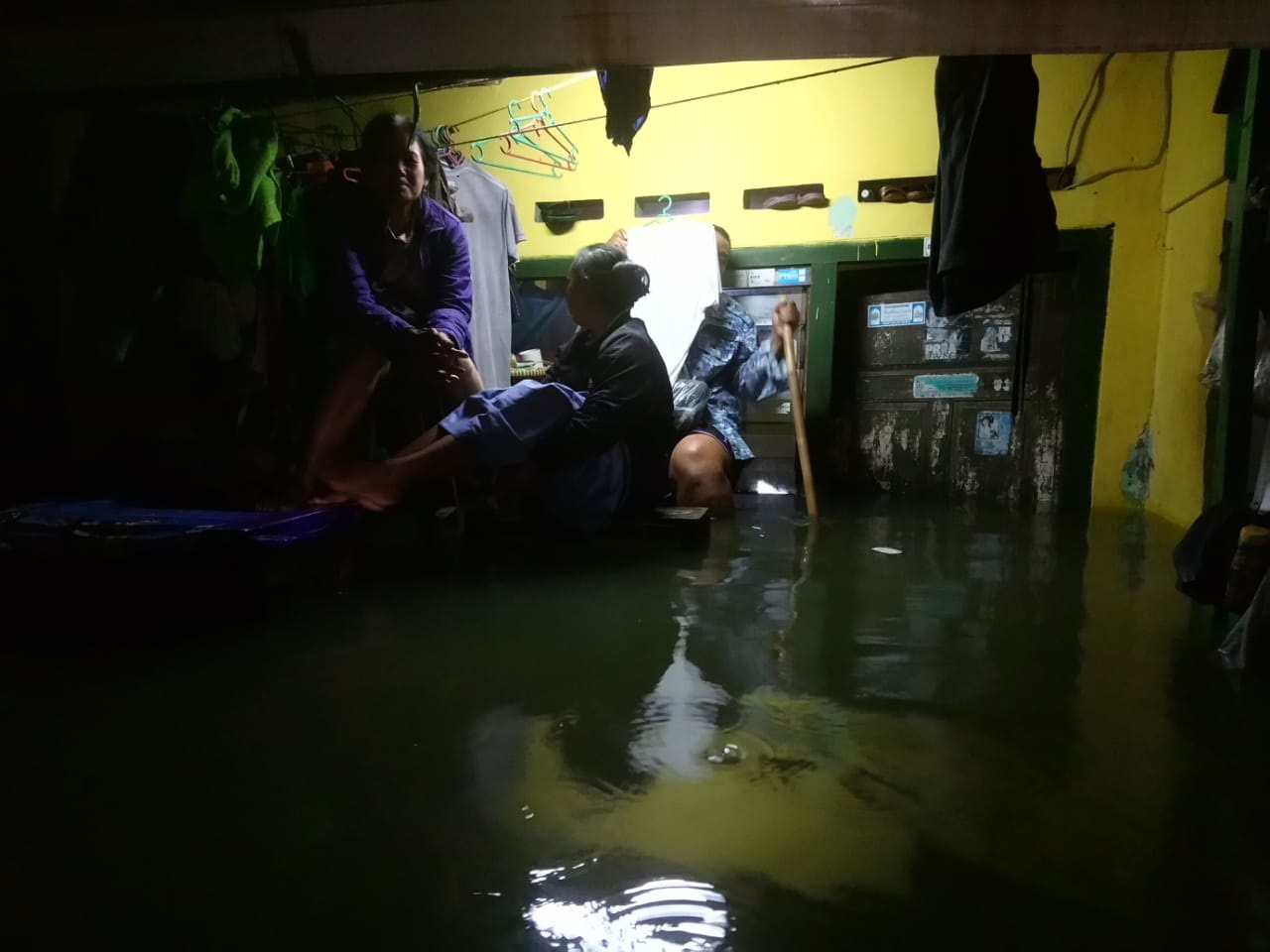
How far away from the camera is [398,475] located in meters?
2.94

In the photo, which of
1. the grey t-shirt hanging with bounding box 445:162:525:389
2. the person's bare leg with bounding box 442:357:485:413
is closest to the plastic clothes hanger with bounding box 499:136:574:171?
the grey t-shirt hanging with bounding box 445:162:525:389

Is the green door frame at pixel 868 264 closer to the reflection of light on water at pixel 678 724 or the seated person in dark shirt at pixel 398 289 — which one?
the seated person in dark shirt at pixel 398 289

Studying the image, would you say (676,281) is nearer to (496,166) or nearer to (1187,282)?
(496,166)

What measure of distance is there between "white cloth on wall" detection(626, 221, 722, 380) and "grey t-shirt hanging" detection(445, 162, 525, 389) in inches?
33.9

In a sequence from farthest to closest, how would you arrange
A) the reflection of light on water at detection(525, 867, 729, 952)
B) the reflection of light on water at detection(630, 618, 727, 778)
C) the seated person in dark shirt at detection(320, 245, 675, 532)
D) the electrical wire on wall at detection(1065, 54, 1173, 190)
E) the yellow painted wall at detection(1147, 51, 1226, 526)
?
the electrical wire on wall at detection(1065, 54, 1173, 190) → the yellow painted wall at detection(1147, 51, 1226, 526) → the seated person in dark shirt at detection(320, 245, 675, 532) → the reflection of light on water at detection(630, 618, 727, 778) → the reflection of light on water at detection(525, 867, 729, 952)

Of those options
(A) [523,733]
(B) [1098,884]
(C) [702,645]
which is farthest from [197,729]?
(B) [1098,884]

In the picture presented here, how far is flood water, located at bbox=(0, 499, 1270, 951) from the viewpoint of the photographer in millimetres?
923

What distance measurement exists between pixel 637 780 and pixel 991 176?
1.77 metres

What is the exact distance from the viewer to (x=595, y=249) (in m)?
3.42

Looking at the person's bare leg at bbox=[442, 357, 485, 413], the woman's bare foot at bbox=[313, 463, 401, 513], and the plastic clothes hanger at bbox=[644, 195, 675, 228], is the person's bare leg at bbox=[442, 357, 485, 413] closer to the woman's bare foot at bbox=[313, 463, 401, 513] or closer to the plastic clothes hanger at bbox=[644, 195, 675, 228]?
the woman's bare foot at bbox=[313, 463, 401, 513]

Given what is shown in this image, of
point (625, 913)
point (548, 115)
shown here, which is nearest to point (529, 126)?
point (548, 115)

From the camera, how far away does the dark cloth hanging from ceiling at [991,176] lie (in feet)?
6.59

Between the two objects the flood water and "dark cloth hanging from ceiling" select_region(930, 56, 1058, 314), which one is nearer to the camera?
the flood water

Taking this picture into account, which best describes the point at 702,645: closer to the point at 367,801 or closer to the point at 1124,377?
the point at 367,801
